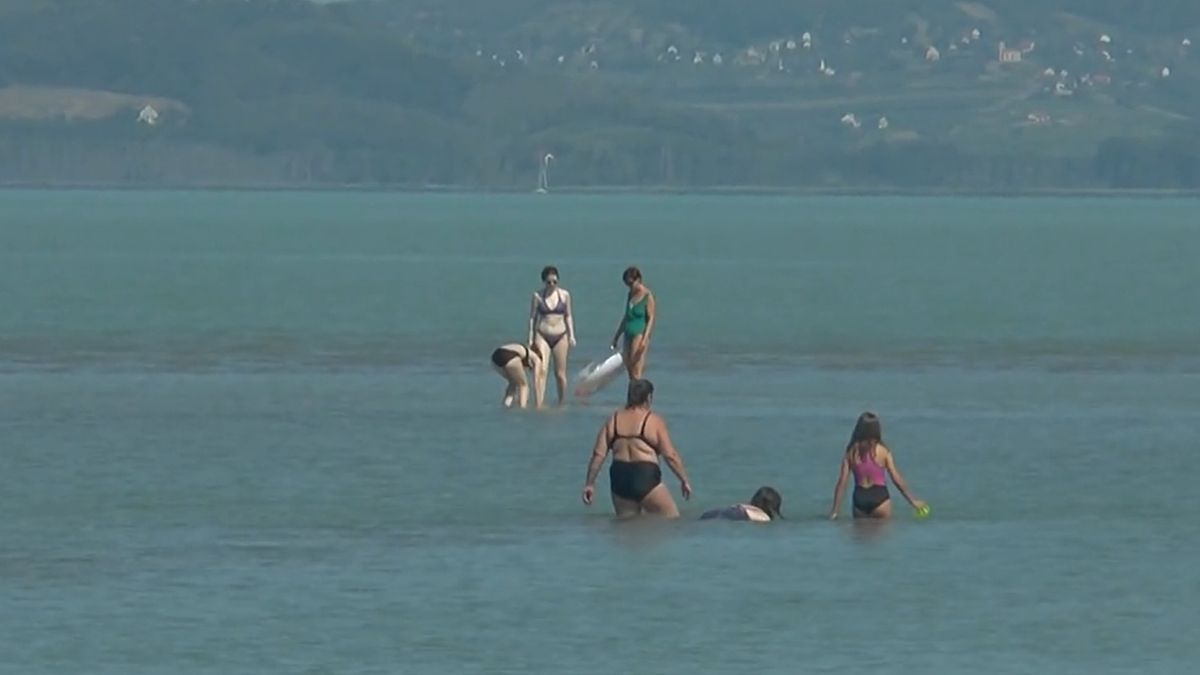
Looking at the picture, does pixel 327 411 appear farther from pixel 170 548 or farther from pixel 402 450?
pixel 170 548

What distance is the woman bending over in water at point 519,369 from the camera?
34.0m

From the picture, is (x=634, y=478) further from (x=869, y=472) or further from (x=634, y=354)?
(x=634, y=354)

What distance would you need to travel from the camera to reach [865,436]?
79.8 feet

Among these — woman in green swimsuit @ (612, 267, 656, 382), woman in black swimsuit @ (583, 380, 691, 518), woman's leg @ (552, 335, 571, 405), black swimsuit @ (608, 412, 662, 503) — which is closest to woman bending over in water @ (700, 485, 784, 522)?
woman in black swimsuit @ (583, 380, 691, 518)

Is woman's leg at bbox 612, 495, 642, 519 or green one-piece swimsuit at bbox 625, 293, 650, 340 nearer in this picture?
woman's leg at bbox 612, 495, 642, 519

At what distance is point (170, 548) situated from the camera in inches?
928

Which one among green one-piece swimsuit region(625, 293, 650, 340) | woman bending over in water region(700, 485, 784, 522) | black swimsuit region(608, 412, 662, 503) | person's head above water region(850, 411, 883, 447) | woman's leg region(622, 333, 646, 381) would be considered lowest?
woman bending over in water region(700, 485, 784, 522)

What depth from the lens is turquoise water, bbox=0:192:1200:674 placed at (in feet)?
65.4

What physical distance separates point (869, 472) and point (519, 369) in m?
10.2

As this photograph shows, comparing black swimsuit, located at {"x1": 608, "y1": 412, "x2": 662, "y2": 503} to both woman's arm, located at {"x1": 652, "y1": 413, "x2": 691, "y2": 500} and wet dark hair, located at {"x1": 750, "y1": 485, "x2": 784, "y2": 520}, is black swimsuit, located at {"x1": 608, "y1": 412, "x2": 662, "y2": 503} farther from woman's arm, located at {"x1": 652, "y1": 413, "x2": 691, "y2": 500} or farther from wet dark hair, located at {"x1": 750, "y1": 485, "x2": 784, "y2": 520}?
wet dark hair, located at {"x1": 750, "y1": 485, "x2": 784, "y2": 520}

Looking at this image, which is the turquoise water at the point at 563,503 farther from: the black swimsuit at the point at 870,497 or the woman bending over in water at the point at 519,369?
the woman bending over in water at the point at 519,369

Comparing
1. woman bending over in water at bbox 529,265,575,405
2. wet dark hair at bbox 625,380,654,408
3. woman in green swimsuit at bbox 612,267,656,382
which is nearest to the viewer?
wet dark hair at bbox 625,380,654,408

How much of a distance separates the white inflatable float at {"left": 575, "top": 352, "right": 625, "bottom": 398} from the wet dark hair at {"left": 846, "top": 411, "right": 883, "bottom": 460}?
33.6ft

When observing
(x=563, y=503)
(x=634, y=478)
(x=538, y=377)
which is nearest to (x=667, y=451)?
(x=634, y=478)
